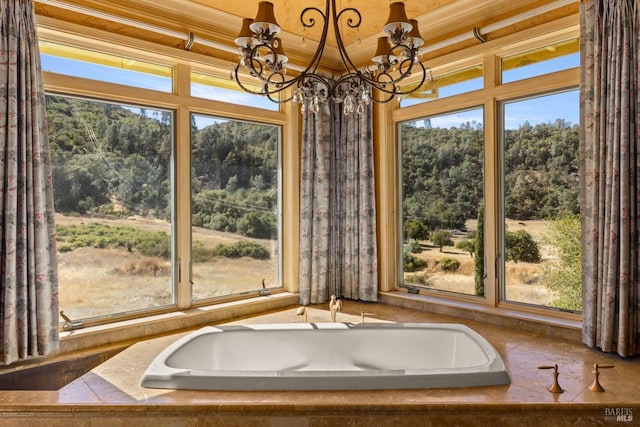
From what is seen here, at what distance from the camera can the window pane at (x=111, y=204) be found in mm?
2521

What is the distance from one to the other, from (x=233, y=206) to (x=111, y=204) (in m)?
0.86

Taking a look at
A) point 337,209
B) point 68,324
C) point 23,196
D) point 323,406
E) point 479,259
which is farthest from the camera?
point 337,209

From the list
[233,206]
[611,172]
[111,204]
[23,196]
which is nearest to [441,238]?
[611,172]

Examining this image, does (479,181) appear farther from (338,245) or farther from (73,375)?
(73,375)

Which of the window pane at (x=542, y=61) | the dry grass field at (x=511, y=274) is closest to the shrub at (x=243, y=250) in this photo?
the dry grass field at (x=511, y=274)

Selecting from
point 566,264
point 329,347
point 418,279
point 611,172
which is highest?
point 611,172

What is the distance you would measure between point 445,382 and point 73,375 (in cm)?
194

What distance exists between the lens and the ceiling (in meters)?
2.49

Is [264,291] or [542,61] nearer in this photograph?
[542,61]

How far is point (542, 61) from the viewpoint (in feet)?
8.78

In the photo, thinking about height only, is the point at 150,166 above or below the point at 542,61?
below

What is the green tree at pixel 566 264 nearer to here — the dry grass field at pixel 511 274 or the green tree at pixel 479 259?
the dry grass field at pixel 511 274

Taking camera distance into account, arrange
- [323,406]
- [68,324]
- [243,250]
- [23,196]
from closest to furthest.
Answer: [323,406] < [23,196] < [68,324] < [243,250]

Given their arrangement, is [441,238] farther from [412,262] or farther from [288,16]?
[288,16]
